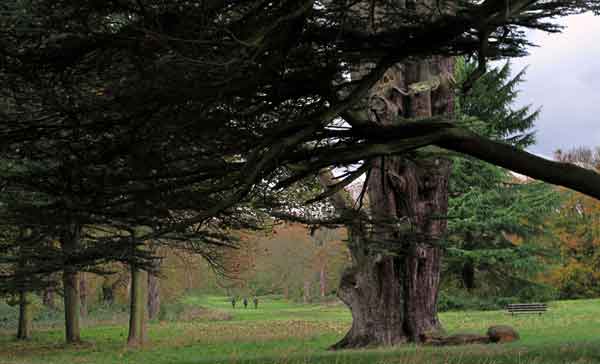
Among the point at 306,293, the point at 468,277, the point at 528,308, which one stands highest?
the point at 468,277

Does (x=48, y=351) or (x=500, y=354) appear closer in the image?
(x=500, y=354)

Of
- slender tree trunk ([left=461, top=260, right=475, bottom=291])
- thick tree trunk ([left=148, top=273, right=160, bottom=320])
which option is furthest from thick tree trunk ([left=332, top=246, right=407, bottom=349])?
slender tree trunk ([left=461, top=260, right=475, bottom=291])

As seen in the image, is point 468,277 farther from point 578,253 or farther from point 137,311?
point 137,311

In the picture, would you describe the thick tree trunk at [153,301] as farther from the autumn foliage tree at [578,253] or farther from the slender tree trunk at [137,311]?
the autumn foliage tree at [578,253]

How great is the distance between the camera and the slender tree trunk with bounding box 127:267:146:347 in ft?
68.3

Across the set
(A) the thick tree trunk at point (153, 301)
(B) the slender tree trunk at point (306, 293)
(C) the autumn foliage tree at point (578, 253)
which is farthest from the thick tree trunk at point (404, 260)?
(B) the slender tree trunk at point (306, 293)

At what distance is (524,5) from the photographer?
24.1 feet

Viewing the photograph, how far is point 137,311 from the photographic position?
21.4m

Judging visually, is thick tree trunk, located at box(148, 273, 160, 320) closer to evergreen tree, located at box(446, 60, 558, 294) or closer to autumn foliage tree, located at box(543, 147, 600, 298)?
evergreen tree, located at box(446, 60, 558, 294)

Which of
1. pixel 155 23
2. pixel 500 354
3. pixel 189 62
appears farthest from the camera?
pixel 500 354

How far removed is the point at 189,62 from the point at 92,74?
7.73 feet

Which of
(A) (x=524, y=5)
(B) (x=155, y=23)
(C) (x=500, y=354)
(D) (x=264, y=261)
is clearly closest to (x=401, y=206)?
(C) (x=500, y=354)

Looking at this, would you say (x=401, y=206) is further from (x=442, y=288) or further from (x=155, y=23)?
(x=442, y=288)

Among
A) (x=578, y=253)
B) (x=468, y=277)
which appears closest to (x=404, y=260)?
(x=468, y=277)
